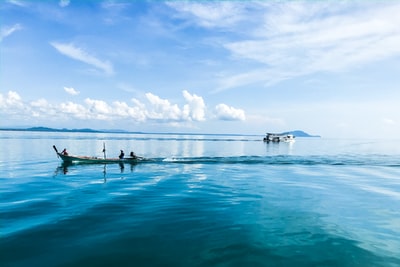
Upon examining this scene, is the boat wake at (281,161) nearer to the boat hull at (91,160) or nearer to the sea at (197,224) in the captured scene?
the boat hull at (91,160)

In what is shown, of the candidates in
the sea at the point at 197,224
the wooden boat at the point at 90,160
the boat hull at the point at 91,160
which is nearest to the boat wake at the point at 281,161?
the wooden boat at the point at 90,160

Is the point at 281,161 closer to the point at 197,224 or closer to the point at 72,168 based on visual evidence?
the point at 72,168

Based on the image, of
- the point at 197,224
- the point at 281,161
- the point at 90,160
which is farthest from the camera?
the point at 281,161

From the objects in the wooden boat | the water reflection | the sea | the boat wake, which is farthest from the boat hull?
the sea

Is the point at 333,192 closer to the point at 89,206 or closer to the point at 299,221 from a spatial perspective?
the point at 299,221

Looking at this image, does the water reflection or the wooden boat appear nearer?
the water reflection

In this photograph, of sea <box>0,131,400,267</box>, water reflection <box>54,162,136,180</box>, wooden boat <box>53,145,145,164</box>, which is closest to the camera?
sea <box>0,131,400,267</box>

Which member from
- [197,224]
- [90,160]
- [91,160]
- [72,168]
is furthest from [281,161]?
[197,224]

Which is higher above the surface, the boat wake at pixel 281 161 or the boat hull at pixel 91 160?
the boat hull at pixel 91 160

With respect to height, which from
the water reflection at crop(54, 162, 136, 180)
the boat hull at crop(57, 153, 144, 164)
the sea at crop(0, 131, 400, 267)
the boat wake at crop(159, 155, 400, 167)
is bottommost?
the sea at crop(0, 131, 400, 267)

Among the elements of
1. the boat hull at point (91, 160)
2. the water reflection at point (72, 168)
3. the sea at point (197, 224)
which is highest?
the boat hull at point (91, 160)

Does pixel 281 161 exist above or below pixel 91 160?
below

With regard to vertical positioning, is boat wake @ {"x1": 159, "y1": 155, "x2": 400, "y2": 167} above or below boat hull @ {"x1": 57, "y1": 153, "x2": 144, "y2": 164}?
below

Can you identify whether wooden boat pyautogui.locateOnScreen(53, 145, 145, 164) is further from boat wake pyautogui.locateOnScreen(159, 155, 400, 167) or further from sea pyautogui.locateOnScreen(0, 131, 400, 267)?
sea pyautogui.locateOnScreen(0, 131, 400, 267)
